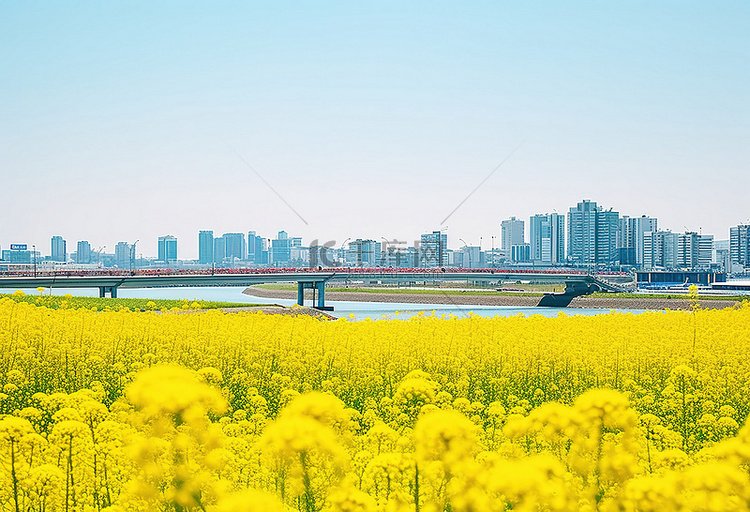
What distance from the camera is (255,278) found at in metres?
81.2

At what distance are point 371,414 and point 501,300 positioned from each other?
9581cm

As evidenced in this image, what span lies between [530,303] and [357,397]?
94.5m

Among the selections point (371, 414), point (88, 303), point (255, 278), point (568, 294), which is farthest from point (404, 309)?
point (371, 414)

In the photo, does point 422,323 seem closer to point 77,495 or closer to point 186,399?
point 77,495

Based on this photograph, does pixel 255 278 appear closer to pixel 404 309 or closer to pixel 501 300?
pixel 404 309

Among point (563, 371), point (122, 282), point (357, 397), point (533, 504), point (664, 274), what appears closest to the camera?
point (533, 504)

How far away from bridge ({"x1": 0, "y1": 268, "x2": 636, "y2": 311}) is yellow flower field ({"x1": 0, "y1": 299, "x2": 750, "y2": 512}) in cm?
5744

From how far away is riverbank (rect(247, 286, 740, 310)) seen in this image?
Result: 87.6 m

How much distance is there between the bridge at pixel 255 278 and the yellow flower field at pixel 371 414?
5744 centimetres

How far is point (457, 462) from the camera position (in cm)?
352

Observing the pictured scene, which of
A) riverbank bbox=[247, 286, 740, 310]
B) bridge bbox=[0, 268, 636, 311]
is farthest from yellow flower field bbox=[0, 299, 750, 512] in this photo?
riverbank bbox=[247, 286, 740, 310]

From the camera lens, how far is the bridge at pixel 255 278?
Answer: 70.3 meters

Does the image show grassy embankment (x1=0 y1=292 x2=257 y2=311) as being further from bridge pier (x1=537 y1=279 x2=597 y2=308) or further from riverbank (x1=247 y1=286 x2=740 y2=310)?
bridge pier (x1=537 y1=279 x2=597 y2=308)

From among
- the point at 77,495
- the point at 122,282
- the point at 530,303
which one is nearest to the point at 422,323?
the point at 77,495
